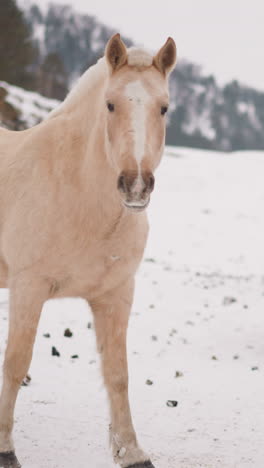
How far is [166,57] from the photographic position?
319 centimetres

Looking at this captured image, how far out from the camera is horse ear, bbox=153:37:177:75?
3.15m

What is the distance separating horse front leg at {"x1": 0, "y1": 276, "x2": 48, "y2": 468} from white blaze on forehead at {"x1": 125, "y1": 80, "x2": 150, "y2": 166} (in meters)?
1.25

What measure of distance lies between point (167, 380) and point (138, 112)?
3.87 metres

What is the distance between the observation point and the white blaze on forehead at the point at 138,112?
276 cm

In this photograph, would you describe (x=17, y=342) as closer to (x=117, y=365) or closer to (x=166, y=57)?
(x=117, y=365)

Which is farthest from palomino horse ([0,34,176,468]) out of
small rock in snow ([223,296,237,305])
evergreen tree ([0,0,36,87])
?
evergreen tree ([0,0,36,87])

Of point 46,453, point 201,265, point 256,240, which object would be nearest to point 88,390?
point 46,453

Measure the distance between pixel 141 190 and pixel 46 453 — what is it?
2357mm

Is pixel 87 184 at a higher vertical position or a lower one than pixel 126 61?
lower

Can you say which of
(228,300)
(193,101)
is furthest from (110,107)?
(193,101)

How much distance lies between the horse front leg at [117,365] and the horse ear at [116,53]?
1549 mm

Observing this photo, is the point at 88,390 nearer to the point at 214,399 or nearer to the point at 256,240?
the point at 214,399

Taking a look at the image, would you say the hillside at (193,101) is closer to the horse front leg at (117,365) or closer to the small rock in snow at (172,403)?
the small rock in snow at (172,403)

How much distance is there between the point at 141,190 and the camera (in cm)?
269
